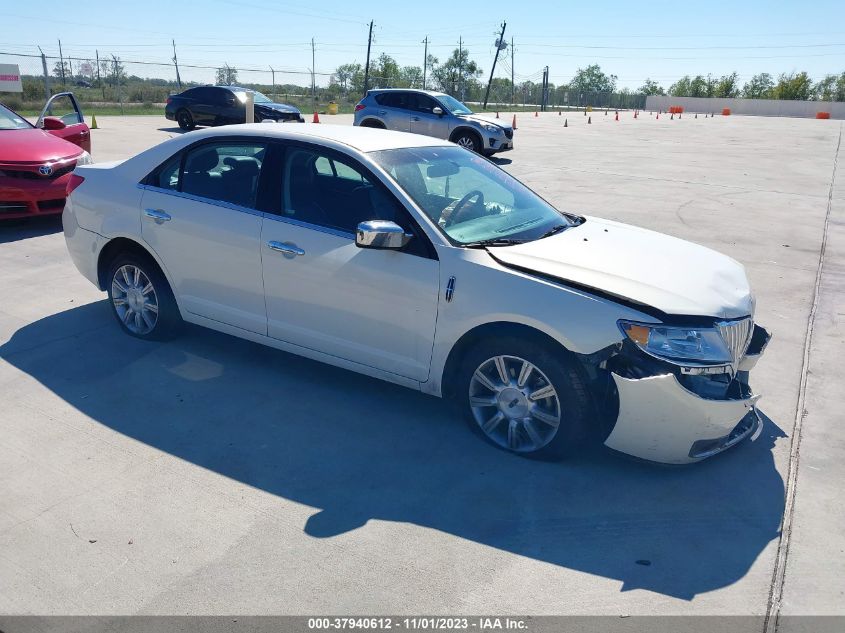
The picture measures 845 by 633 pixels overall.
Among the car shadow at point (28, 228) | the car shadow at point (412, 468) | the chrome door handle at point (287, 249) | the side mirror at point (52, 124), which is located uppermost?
the side mirror at point (52, 124)

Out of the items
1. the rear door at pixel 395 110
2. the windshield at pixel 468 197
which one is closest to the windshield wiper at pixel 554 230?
the windshield at pixel 468 197

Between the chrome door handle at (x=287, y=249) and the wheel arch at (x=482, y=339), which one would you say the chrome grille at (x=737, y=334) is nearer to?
the wheel arch at (x=482, y=339)

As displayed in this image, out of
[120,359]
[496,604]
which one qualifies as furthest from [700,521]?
[120,359]

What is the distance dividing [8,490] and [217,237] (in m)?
1.91

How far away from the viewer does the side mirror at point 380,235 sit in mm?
3848

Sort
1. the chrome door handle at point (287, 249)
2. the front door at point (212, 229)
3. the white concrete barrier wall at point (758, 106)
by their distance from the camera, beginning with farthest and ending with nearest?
1. the white concrete barrier wall at point (758, 106)
2. the front door at point (212, 229)
3. the chrome door handle at point (287, 249)

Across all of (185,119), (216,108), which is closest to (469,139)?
(216,108)

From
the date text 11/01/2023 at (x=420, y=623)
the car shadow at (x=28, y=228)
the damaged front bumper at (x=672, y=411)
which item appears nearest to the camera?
the date text 11/01/2023 at (x=420, y=623)

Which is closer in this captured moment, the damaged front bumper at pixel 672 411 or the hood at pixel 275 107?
the damaged front bumper at pixel 672 411

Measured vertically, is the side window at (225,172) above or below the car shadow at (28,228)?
above

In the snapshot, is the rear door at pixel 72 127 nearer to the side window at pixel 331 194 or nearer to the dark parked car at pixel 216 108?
the side window at pixel 331 194

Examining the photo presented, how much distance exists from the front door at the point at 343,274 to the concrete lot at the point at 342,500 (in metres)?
0.46

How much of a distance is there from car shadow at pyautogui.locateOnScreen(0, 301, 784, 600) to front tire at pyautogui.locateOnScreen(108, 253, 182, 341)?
20 centimetres

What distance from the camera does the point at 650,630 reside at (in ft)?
8.93
